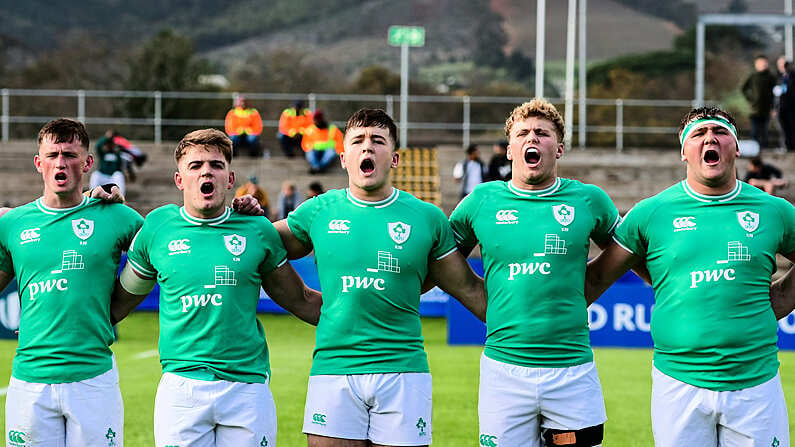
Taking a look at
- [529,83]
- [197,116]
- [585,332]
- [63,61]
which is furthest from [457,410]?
[529,83]

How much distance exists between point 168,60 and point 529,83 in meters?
29.8

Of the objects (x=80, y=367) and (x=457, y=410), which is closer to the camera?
(x=80, y=367)

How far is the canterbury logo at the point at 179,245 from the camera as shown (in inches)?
228

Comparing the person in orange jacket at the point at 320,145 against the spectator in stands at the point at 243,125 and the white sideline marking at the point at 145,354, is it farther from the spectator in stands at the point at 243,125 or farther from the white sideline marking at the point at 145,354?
the white sideline marking at the point at 145,354

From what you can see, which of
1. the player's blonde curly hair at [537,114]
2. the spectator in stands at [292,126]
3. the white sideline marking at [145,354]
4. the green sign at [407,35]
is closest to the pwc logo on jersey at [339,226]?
the player's blonde curly hair at [537,114]

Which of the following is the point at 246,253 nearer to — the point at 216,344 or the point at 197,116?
the point at 216,344

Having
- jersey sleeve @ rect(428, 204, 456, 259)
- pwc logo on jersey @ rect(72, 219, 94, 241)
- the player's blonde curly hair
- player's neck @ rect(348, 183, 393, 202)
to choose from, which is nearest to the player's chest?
jersey sleeve @ rect(428, 204, 456, 259)

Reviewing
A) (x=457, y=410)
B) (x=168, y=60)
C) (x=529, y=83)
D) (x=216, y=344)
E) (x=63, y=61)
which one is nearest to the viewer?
(x=216, y=344)

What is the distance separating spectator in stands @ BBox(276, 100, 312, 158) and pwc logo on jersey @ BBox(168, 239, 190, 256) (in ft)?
63.3

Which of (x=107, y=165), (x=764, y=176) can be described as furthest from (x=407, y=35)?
(x=764, y=176)

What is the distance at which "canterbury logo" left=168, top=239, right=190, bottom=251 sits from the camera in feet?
19.0

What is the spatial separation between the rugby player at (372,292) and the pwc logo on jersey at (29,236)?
1308mm

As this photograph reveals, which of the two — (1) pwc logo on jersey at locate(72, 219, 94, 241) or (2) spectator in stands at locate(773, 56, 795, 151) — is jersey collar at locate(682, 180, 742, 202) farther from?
(2) spectator in stands at locate(773, 56, 795, 151)

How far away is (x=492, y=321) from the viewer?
591cm
